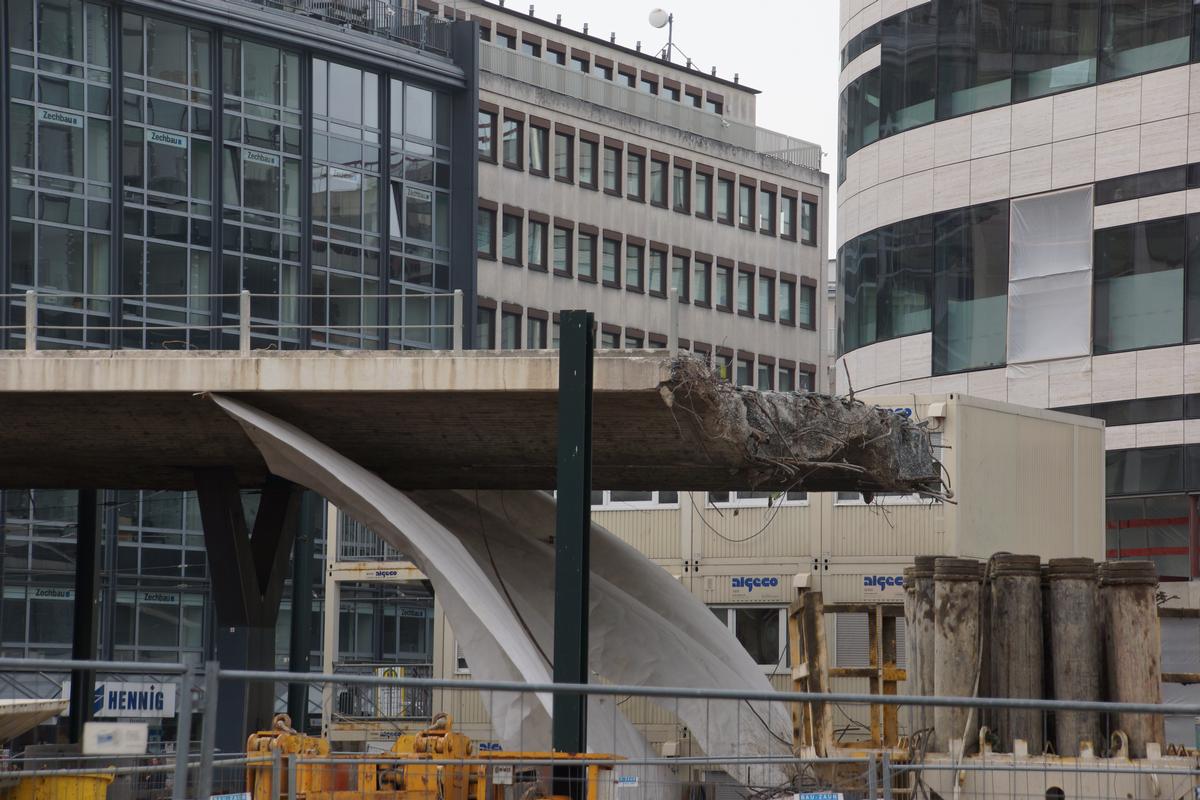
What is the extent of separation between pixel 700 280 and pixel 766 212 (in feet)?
16.8

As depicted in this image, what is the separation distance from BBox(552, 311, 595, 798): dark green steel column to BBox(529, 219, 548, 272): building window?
49.0 m

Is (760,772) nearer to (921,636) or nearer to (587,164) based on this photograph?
(921,636)

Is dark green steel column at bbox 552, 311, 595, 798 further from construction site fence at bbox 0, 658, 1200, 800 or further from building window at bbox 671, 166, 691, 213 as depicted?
building window at bbox 671, 166, 691, 213

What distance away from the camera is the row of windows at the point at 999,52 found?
36.7 metres

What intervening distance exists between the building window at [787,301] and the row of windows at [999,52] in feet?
126


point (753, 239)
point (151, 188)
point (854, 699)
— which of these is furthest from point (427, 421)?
point (753, 239)

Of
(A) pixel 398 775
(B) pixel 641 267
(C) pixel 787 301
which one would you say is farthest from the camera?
(C) pixel 787 301

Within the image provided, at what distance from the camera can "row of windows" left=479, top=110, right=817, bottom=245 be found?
6825 cm

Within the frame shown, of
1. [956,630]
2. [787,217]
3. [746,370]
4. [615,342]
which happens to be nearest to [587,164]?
[615,342]

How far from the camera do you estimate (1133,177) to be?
3662 cm

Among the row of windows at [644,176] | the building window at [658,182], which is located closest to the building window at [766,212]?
the row of windows at [644,176]

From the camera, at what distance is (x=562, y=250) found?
71.4 metres

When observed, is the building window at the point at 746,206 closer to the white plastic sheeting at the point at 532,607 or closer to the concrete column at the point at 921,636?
the white plastic sheeting at the point at 532,607

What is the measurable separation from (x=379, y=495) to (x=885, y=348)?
1952 centimetres
